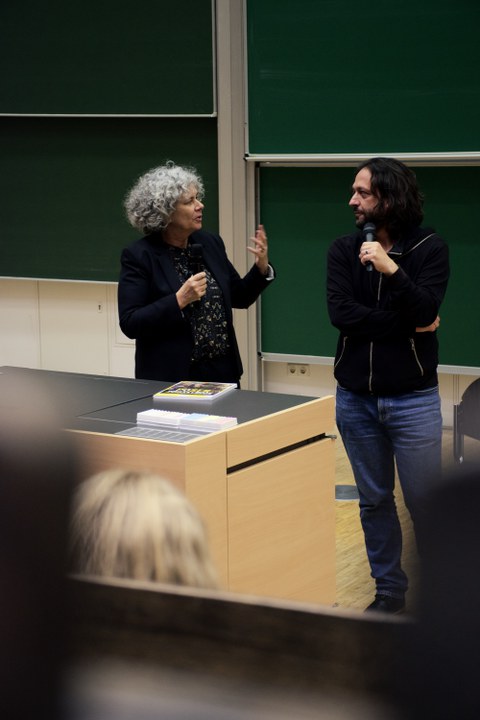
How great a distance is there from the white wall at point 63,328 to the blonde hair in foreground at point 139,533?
6.34 metres

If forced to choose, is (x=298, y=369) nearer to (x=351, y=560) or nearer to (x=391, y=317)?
(x=351, y=560)

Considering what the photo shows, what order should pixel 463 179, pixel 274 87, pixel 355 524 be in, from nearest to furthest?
pixel 355 524, pixel 463 179, pixel 274 87

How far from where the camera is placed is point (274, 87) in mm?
5852

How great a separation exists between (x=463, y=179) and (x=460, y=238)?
1.03 ft

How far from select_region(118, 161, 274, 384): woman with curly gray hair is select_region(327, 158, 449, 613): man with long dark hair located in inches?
20.8

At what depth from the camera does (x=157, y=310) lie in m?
3.42

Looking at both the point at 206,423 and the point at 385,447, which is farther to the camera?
the point at 385,447

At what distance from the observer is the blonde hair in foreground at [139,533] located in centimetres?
33

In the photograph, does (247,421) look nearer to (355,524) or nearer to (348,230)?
(355,524)

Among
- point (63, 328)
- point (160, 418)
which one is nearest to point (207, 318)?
point (160, 418)

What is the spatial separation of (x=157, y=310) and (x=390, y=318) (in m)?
0.81

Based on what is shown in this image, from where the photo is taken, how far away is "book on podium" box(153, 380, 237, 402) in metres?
3.06

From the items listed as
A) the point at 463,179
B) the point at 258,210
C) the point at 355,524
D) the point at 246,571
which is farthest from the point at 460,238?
the point at 246,571

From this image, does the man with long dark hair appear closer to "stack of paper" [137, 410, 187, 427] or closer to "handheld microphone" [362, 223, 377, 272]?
"handheld microphone" [362, 223, 377, 272]
